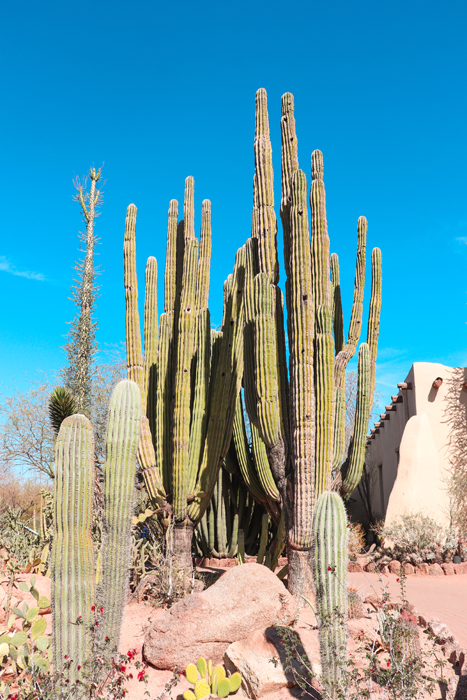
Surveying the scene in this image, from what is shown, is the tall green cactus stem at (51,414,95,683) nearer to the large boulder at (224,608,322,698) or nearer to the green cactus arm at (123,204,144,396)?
the large boulder at (224,608,322,698)

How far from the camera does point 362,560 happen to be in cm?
966

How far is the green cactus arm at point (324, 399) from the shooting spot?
551 centimetres

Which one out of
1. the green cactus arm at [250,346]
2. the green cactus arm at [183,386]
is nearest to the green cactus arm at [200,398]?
the green cactus arm at [183,386]

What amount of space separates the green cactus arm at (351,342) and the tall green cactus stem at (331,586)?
2663 mm

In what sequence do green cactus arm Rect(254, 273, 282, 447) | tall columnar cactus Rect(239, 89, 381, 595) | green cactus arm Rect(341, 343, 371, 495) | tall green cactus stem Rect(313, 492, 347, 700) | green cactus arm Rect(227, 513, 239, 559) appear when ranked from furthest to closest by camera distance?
1. green cactus arm Rect(227, 513, 239, 559)
2. green cactus arm Rect(341, 343, 371, 495)
3. green cactus arm Rect(254, 273, 282, 447)
4. tall columnar cactus Rect(239, 89, 381, 595)
5. tall green cactus stem Rect(313, 492, 347, 700)

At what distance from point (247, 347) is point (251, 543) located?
4384 millimetres

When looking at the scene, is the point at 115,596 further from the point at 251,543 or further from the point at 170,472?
the point at 251,543

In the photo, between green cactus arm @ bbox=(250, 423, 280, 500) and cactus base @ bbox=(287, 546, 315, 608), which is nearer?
cactus base @ bbox=(287, 546, 315, 608)

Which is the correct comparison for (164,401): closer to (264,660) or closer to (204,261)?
(204,261)

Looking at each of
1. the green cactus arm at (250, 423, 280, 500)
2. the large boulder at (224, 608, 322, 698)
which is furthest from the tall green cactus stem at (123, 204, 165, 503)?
the large boulder at (224, 608, 322, 698)

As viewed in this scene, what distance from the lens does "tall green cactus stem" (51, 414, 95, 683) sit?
3564 mm

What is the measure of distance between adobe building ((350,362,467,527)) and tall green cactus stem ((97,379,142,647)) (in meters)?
7.70

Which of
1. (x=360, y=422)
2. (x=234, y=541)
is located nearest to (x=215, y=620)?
(x=360, y=422)

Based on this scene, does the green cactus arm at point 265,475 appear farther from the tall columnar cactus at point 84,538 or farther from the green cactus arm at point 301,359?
the tall columnar cactus at point 84,538
